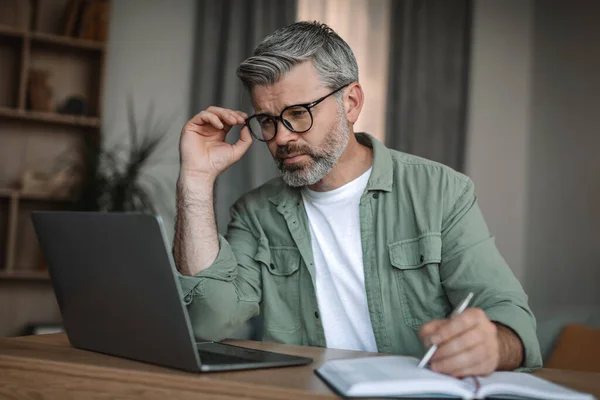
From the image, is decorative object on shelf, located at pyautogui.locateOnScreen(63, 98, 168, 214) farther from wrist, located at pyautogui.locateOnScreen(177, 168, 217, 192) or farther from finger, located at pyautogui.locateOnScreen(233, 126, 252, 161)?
wrist, located at pyautogui.locateOnScreen(177, 168, 217, 192)

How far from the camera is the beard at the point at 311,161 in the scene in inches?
71.9

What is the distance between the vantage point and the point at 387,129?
462cm

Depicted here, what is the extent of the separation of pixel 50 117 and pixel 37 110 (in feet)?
0.36

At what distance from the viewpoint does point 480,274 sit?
5.18 feet

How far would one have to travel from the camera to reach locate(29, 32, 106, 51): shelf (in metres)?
3.81

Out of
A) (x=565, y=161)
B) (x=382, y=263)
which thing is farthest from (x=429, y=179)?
(x=565, y=161)

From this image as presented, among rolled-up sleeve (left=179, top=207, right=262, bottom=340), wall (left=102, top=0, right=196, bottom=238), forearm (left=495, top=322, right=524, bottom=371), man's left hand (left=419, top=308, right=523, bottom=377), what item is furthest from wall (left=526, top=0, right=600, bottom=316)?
man's left hand (left=419, top=308, right=523, bottom=377)

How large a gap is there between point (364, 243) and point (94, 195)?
2.18m

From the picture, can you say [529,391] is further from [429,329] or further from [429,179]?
[429,179]

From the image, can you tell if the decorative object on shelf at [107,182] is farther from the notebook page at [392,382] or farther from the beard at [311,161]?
the notebook page at [392,382]

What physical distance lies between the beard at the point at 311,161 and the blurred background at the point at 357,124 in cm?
191

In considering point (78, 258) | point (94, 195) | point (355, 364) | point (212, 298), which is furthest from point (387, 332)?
point (94, 195)

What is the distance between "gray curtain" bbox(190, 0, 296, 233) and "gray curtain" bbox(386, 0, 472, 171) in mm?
772

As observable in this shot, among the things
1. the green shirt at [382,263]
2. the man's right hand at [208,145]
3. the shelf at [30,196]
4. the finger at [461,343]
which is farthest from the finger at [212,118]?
the shelf at [30,196]
